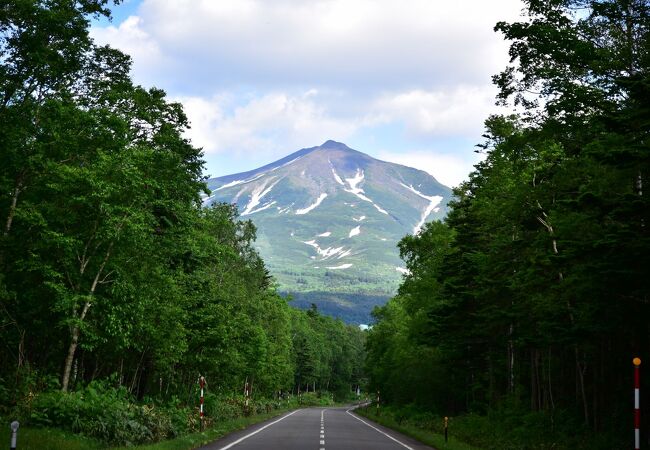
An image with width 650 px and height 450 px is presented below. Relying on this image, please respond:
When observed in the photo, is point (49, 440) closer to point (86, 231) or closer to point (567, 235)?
point (86, 231)

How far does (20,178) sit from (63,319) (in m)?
4.71

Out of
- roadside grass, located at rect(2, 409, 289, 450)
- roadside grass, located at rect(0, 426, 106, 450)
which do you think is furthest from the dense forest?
roadside grass, located at rect(0, 426, 106, 450)

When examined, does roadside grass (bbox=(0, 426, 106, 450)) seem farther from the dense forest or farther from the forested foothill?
the dense forest

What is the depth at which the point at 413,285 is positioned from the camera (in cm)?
5222

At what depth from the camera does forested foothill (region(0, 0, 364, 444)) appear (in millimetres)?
19781

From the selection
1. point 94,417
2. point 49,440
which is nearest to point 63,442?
point 49,440

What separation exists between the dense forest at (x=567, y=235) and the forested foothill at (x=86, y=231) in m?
12.7

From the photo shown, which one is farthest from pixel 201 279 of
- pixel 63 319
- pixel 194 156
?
pixel 63 319

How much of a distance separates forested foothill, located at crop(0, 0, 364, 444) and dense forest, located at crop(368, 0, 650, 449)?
41.6 ft

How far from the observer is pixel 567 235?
20.6 metres

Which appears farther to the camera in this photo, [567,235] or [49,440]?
[567,235]

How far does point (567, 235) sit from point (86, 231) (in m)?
15.7

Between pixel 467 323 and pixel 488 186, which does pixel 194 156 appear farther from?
pixel 467 323

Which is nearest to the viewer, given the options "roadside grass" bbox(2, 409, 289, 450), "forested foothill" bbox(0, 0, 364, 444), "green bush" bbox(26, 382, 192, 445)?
"roadside grass" bbox(2, 409, 289, 450)
